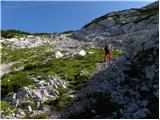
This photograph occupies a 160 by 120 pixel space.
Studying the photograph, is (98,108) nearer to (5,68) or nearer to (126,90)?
(126,90)

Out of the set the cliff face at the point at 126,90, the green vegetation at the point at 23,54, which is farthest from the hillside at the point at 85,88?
the green vegetation at the point at 23,54

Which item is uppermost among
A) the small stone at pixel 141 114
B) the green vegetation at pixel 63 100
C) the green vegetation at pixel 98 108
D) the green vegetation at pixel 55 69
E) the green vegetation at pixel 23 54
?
the green vegetation at pixel 23 54

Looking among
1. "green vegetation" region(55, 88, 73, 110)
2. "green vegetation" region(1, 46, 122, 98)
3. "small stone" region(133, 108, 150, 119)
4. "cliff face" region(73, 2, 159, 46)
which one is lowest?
"small stone" region(133, 108, 150, 119)

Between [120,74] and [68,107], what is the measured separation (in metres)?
5.71

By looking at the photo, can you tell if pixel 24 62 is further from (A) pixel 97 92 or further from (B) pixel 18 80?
(A) pixel 97 92

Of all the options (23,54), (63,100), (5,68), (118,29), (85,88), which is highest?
(118,29)

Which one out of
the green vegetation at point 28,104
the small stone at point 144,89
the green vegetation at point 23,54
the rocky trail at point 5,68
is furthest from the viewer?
the green vegetation at point 23,54

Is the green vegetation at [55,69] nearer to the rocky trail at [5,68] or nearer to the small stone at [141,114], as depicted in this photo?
the rocky trail at [5,68]

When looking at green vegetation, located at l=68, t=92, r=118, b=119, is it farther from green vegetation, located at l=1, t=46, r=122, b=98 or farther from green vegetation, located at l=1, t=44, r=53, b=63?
green vegetation, located at l=1, t=44, r=53, b=63

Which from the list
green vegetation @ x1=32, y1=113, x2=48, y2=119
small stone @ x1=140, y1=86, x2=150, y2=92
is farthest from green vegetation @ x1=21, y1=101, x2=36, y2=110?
small stone @ x1=140, y1=86, x2=150, y2=92

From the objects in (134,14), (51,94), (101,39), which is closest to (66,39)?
(101,39)

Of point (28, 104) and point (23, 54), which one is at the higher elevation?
point (23, 54)

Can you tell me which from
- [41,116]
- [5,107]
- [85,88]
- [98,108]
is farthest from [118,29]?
[41,116]

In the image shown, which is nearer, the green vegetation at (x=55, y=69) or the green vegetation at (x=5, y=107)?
the green vegetation at (x=5, y=107)
